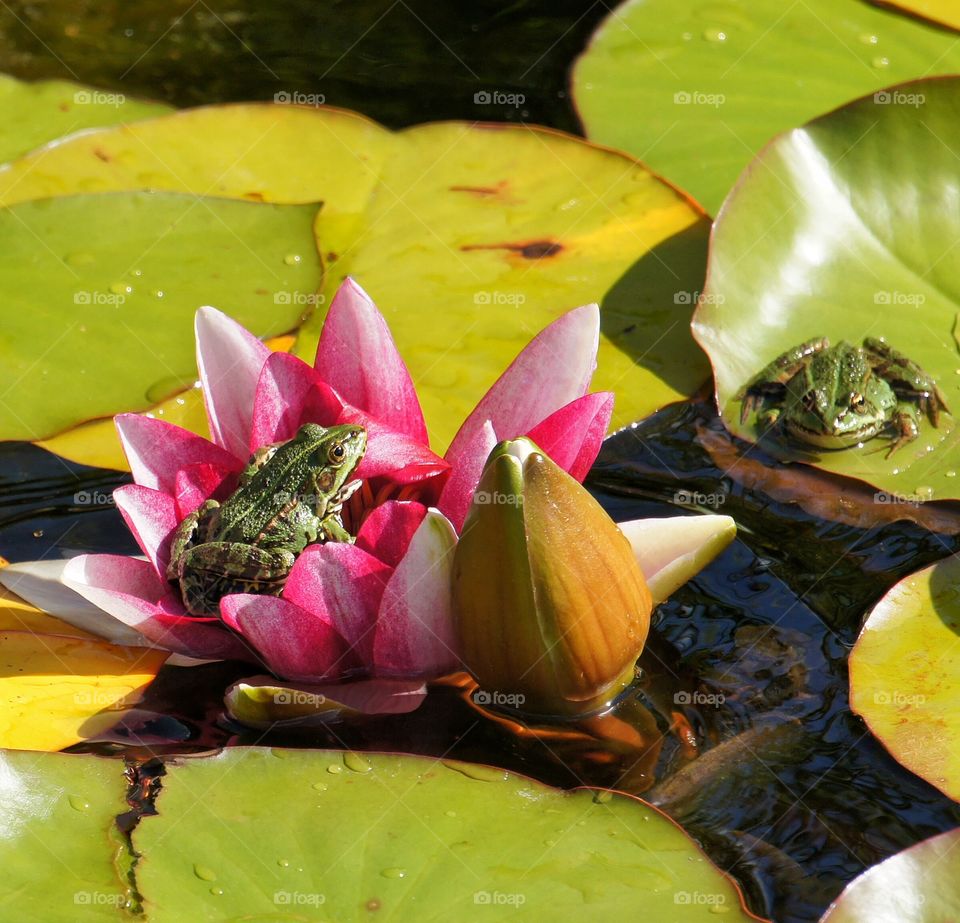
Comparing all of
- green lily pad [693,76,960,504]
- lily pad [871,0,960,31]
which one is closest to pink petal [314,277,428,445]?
green lily pad [693,76,960,504]

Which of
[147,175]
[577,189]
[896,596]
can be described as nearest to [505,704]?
[896,596]

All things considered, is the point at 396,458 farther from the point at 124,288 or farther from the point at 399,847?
the point at 124,288

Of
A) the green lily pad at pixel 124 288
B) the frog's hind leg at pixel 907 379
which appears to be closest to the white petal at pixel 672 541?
the frog's hind leg at pixel 907 379

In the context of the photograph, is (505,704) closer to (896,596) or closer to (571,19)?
(896,596)

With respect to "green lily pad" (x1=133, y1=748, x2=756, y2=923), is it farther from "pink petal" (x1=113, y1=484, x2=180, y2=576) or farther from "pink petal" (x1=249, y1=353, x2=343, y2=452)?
"pink petal" (x1=249, y1=353, x2=343, y2=452)

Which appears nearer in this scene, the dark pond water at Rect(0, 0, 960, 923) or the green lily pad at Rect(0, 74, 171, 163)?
the dark pond water at Rect(0, 0, 960, 923)

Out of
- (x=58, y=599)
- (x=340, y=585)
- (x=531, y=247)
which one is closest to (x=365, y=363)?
(x=340, y=585)
